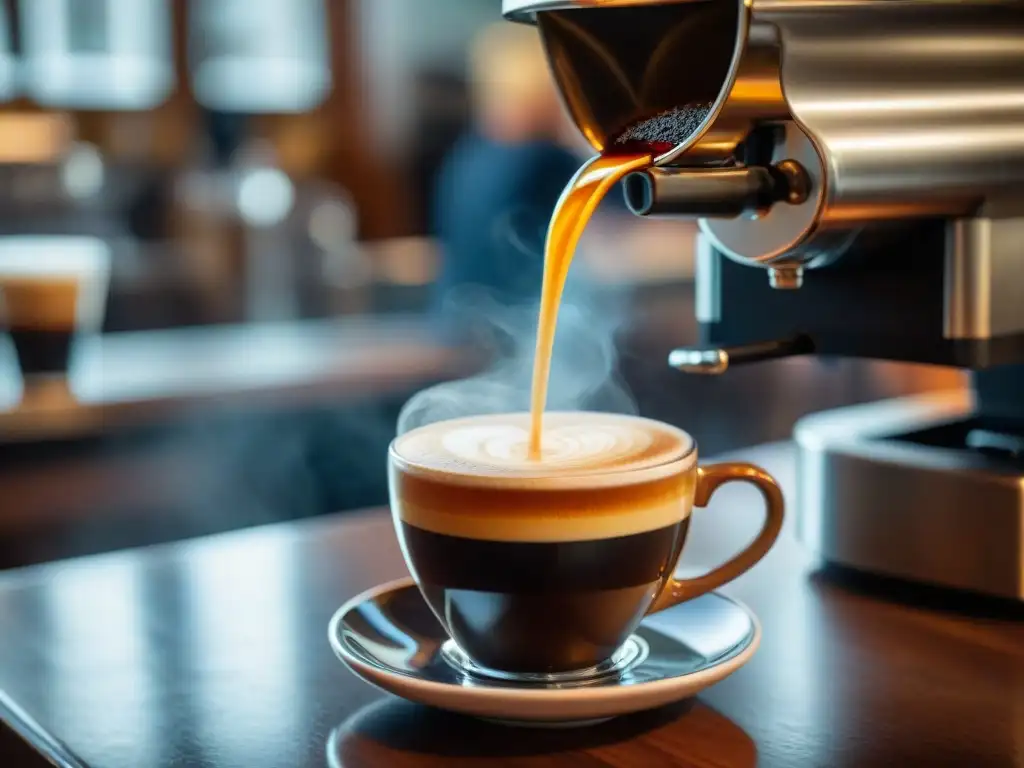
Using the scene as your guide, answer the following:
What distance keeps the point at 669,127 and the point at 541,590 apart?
0.25 metres

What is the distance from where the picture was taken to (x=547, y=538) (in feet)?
2.01

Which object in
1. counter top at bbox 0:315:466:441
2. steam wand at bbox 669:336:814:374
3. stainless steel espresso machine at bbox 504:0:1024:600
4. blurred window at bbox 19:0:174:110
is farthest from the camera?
blurred window at bbox 19:0:174:110

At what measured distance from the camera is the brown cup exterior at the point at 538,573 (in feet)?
2.02

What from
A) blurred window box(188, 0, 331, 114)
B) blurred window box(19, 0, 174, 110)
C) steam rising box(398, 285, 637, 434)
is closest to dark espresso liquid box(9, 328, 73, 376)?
steam rising box(398, 285, 637, 434)

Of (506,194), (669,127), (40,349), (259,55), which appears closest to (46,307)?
(40,349)

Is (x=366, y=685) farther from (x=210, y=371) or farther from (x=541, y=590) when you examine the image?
(x=210, y=371)

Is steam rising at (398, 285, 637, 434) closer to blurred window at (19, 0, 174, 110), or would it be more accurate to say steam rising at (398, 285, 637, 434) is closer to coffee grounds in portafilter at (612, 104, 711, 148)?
coffee grounds in portafilter at (612, 104, 711, 148)

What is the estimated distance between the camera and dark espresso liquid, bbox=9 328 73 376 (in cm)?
194

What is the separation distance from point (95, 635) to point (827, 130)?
492 millimetres

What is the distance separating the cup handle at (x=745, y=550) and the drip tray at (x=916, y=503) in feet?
0.50

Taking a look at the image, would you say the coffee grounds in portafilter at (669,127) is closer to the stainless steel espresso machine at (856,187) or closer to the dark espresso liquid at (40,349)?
the stainless steel espresso machine at (856,187)

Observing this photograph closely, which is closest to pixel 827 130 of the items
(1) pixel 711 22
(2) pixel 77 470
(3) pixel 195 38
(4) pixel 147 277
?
(1) pixel 711 22

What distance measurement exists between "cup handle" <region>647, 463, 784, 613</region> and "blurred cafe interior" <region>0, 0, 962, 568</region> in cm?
133

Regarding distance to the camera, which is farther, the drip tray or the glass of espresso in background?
the glass of espresso in background
